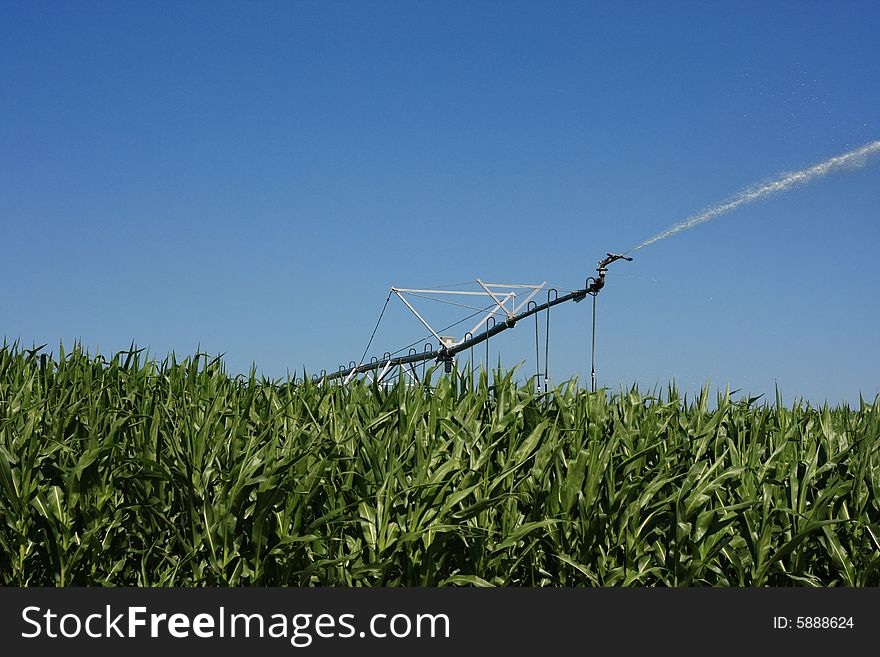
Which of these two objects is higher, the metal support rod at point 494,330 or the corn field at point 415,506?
the metal support rod at point 494,330

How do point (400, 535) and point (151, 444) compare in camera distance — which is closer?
point (400, 535)

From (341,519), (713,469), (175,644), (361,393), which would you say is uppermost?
(361,393)

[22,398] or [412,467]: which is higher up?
[22,398]

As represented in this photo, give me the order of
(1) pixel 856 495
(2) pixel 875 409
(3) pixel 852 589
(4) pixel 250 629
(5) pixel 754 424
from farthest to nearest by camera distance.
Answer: (2) pixel 875 409
(5) pixel 754 424
(1) pixel 856 495
(3) pixel 852 589
(4) pixel 250 629

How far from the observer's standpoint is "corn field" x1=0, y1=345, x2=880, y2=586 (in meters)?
3.84

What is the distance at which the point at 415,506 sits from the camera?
3834mm

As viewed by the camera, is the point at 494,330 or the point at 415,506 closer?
the point at 415,506

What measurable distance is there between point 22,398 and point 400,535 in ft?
9.51

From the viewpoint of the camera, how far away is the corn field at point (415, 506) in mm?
3842

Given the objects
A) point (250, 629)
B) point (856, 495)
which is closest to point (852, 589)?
point (856, 495)

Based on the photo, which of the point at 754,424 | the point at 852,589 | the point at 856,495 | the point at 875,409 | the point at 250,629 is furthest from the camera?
the point at 875,409

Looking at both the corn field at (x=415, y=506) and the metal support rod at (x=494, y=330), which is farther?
the metal support rod at (x=494, y=330)

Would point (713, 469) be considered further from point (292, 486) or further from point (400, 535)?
point (292, 486)

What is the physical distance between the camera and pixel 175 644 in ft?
12.5
